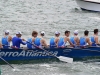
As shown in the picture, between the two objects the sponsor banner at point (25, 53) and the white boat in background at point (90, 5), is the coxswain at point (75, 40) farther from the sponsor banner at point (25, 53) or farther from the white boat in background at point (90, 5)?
the white boat in background at point (90, 5)

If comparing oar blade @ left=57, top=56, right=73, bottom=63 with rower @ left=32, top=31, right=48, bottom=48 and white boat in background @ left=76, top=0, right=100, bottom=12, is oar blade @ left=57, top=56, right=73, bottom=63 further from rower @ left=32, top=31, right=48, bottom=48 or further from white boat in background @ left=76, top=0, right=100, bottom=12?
white boat in background @ left=76, top=0, right=100, bottom=12

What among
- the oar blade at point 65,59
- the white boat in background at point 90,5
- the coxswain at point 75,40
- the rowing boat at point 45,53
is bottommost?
the oar blade at point 65,59

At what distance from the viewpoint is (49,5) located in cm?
4216

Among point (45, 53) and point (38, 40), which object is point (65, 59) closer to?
point (45, 53)

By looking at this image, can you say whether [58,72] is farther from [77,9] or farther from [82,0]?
[77,9]

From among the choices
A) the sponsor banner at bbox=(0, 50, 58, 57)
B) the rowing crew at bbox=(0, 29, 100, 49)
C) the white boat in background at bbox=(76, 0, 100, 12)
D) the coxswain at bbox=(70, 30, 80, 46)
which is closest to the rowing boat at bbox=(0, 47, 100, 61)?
the sponsor banner at bbox=(0, 50, 58, 57)

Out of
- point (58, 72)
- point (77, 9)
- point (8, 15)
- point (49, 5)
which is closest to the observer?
point (58, 72)

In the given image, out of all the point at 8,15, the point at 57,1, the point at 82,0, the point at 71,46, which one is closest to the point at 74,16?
the point at 82,0

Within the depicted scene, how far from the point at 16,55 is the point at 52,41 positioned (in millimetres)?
2143

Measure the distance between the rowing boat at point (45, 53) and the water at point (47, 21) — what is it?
0.41 m

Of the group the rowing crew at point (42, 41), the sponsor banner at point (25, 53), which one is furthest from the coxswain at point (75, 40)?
the sponsor banner at point (25, 53)

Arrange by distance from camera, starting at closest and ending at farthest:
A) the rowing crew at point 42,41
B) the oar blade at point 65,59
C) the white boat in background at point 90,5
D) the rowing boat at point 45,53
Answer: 1. the rowing boat at point 45,53
2. the rowing crew at point 42,41
3. the oar blade at point 65,59
4. the white boat in background at point 90,5

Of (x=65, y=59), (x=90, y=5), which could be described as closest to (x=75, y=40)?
(x=65, y=59)

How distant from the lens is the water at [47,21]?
663 inches
